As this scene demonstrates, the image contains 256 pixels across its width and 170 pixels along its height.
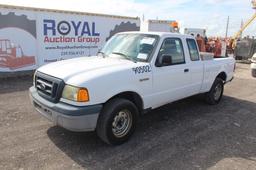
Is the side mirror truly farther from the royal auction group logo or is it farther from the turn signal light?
the royal auction group logo

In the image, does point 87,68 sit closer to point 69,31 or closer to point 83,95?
point 83,95

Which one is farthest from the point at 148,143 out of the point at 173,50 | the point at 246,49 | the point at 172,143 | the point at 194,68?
the point at 246,49

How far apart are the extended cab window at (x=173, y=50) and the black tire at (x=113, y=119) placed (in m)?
1.26

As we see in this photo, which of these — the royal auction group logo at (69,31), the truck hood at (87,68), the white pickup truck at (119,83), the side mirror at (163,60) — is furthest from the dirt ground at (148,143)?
the royal auction group logo at (69,31)

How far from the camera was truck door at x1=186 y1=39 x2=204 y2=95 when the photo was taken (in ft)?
18.8

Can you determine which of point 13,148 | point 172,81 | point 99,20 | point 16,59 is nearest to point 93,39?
point 99,20

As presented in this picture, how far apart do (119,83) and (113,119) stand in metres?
0.59

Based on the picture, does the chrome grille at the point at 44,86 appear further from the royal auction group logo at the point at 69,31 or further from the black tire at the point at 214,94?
the royal auction group logo at the point at 69,31

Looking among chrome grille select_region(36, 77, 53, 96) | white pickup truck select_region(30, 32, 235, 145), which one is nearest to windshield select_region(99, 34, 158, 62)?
white pickup truck select_region(30, 32, 235, 145)

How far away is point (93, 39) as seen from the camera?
12688 mm

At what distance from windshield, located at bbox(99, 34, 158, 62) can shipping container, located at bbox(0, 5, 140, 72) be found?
609 cm

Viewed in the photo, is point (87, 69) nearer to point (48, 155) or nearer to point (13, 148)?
→ point (48, 155)

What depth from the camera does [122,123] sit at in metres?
4.43

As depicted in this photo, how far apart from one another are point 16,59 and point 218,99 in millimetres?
7785
